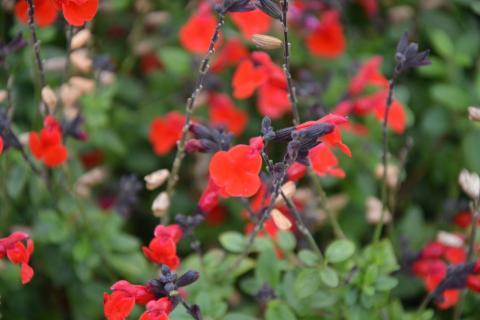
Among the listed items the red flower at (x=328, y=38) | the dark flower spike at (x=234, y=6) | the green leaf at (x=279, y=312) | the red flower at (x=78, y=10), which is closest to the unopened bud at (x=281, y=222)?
the green leaf at (x=279, y=312)

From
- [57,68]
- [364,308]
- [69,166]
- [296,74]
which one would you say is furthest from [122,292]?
[296,74]

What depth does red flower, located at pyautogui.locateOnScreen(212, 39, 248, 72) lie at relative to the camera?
3.10 metres

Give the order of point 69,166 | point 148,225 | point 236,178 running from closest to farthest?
point 236,178 < point 69,166 < point 148,225

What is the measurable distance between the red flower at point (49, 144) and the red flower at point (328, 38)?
5.00 feet

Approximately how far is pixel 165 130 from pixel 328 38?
0.90 m

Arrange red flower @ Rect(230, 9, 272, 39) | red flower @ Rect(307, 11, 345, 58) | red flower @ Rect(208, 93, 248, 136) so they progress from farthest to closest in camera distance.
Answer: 1. red flower @ Rect(307, 11, 345, 58)
2. red flower @ Rect(208, 93, 248, 136)
3. red flower @ Rect(230, 9, 272, 39)

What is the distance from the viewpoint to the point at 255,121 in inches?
129

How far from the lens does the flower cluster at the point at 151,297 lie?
1.53 m

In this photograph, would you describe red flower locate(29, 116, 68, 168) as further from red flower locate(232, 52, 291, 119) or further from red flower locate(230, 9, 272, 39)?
red flower locate(230, 9, 272, 39)

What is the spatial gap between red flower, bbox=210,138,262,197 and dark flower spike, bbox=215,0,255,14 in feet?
1.18

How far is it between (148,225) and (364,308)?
1.51 meters

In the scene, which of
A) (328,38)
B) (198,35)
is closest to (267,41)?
(198,35)

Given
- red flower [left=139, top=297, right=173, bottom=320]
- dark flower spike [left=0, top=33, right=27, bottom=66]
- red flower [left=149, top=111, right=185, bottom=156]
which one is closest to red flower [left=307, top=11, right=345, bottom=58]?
red flower [left=149, top=111, right=185, bottom=156]

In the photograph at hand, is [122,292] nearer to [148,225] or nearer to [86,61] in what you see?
[86,61]
